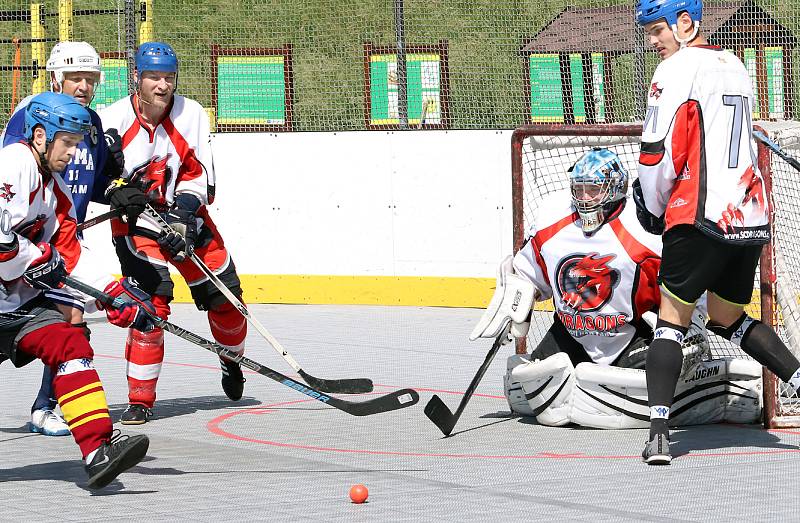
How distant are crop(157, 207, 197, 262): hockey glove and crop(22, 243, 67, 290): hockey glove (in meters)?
1.27

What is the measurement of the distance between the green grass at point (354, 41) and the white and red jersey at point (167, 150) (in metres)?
4.06

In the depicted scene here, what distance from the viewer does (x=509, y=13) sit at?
1073 cm

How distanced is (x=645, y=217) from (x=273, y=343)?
1.73 m

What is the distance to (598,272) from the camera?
5.77 metres

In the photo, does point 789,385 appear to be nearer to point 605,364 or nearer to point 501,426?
point 605,364

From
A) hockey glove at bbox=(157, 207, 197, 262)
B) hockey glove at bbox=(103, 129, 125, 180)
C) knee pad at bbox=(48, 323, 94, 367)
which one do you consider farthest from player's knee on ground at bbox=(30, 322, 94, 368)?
hockey glove at bbox=(103, 129, 125, 180)

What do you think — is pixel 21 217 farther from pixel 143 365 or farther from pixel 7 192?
pixel 143 365

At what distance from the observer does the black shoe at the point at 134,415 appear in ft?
20.0

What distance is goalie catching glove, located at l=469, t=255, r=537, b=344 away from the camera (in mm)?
5832

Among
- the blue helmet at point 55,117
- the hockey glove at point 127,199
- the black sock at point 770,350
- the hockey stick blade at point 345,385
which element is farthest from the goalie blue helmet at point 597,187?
the blue helmet at point 55,117

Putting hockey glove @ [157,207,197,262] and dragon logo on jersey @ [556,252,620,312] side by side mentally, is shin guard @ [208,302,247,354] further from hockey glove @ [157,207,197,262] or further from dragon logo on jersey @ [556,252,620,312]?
dragon logo on jersey @ [556,252,620,312]

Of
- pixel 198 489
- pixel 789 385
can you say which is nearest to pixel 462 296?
pixel 789 385

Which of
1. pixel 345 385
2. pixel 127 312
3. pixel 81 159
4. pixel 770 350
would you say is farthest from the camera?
pixel 345 385

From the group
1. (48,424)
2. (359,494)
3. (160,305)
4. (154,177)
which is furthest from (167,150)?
(359,494)
